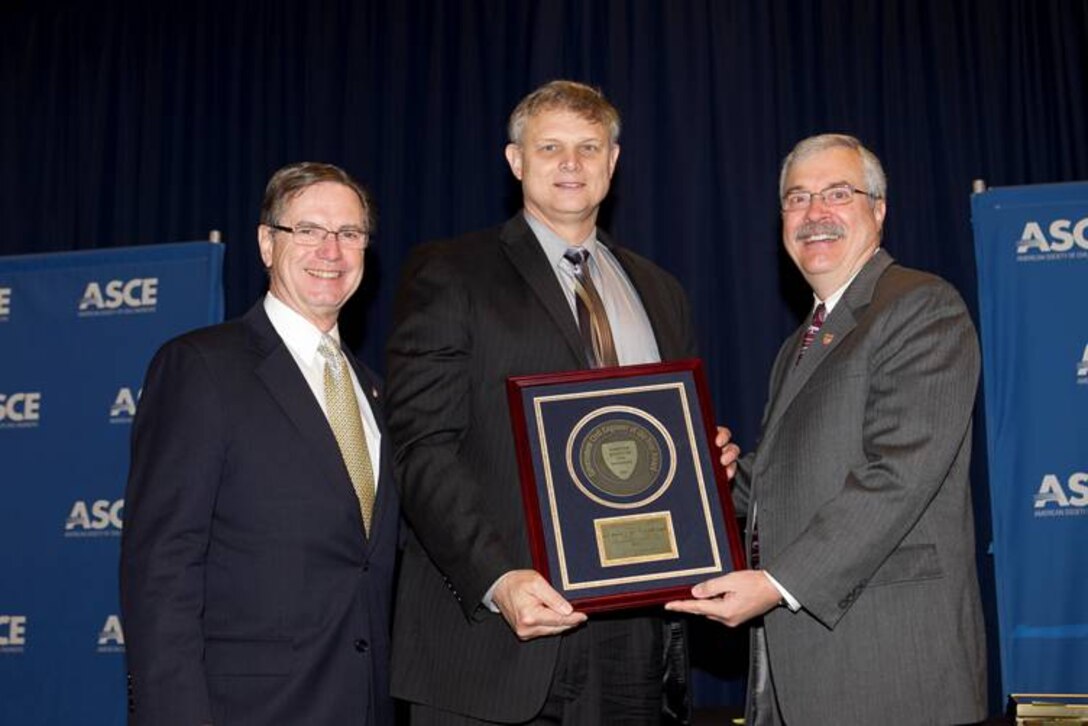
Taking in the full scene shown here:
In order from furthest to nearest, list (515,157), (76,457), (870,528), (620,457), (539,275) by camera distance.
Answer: (76,457) → (515,157) → (539,275) → (620,457) → (870,528)

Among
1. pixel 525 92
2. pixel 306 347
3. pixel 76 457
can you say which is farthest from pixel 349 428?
pixel 525 92

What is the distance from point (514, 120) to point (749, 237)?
8.88ft

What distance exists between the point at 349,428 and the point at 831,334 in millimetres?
1314

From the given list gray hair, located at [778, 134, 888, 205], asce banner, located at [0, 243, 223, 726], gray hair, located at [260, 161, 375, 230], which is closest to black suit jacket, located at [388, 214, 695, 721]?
gray hair, located at [260, 161, 375, 230]

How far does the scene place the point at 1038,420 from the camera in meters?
4.73

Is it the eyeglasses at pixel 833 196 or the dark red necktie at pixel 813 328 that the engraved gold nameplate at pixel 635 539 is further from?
the eyeglasses at pixel 833 196

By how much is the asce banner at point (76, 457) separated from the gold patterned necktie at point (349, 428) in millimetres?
2519

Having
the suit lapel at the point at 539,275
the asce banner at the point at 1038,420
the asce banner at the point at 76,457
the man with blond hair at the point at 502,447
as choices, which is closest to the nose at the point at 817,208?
the man with blond hair at the point at 502,447

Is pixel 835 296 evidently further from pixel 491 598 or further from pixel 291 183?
pixel 291 183

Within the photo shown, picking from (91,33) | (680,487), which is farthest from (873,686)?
(91,33)

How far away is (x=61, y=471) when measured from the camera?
5430 mm

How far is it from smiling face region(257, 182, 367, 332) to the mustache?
1281 millimetres

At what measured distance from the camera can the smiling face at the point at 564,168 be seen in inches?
125

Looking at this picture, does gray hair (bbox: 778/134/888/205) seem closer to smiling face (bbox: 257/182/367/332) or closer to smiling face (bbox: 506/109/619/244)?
smiling face (bbox: 506/109/619/244)
